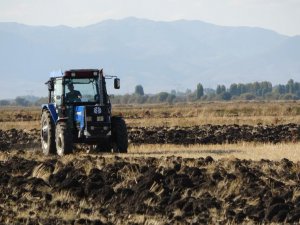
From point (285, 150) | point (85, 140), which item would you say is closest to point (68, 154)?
point (85, 140)

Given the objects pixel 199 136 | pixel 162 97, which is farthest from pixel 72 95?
pixel 162 97

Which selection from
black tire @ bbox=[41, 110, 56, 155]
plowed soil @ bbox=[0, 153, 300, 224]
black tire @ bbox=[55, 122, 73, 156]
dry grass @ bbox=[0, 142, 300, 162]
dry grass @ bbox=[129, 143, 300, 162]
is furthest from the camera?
black tire @ bbox=[41, 110, 56, 155]

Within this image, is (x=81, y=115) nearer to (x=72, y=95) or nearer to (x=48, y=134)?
(x=72, y=95)

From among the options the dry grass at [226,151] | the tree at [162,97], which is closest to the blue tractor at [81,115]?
the dry grass at [226,151]

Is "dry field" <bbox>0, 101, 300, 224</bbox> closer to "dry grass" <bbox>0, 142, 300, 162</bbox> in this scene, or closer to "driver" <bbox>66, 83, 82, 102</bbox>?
"dry grass" <bbox>0, 142, 300, 162</bbox>

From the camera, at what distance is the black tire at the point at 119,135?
67.3 feet

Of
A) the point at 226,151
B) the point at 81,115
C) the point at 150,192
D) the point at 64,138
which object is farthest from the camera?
the point at 226,151

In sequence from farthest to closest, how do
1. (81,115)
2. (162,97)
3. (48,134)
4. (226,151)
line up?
(162,97) → (226,151) → (48,134) → (81,115)

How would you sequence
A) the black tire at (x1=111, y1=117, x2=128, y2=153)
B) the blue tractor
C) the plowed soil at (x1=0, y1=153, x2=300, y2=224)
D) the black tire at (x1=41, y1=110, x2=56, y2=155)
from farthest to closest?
the black tire at (x1=41, y1=110, x2=56, y2=155) → the black tire at (x1=111, y1=117, x2=128, y2=153) → the blue tractor → the plowed soil at (x1=0, y1=153, x2=300, y2=224)

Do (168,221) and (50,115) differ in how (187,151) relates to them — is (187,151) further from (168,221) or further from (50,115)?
(168,221)

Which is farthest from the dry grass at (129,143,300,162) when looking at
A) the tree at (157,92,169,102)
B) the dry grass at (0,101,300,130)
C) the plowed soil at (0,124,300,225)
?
the tree at (157,92,169,102)

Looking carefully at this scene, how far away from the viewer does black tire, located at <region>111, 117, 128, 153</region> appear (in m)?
20.5

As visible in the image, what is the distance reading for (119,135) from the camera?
20.5m

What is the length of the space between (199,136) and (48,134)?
8.04 meters
